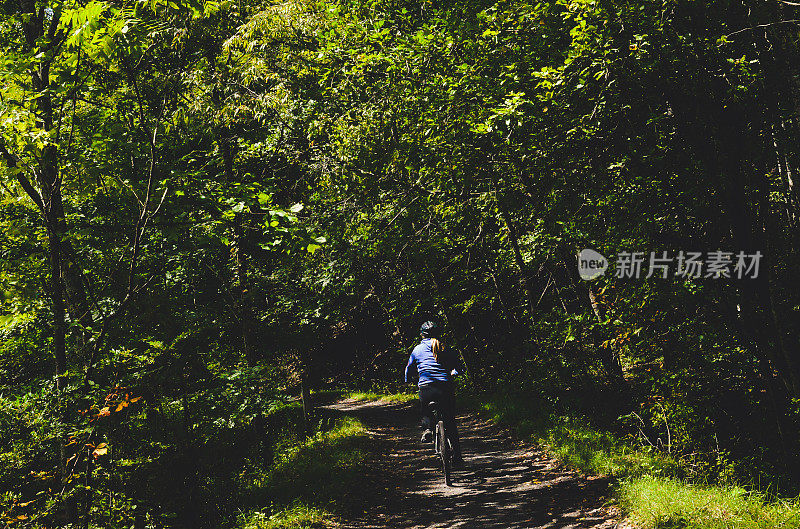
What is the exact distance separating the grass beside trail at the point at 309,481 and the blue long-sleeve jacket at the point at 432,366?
2101 millimetres

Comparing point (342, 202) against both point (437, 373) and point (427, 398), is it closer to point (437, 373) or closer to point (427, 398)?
point (437, 373)

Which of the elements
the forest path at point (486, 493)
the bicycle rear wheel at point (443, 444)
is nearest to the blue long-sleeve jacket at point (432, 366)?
the bicycle rear wheel at point (443, 444)

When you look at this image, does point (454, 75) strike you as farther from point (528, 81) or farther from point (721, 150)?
point (721, 150)

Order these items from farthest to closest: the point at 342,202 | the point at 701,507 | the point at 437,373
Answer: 1. the point at 342,202
2. the point at 437,373
3. the point at 701,507

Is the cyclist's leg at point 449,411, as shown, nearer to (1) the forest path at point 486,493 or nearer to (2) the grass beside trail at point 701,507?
(1) the forest path at point 486,493

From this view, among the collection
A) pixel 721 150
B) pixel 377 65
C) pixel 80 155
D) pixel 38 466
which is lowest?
pixel 38 466

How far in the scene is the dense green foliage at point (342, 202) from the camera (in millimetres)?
5246

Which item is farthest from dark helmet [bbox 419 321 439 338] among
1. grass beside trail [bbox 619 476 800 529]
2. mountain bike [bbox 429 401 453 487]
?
grass beside trail [bbox 619 476 800 529]

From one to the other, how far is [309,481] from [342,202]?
16.5ft

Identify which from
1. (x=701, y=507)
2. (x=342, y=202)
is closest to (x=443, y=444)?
(x=701, y=507)

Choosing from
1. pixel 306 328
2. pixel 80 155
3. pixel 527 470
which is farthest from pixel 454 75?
pixel 306 328

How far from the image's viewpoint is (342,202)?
1044 cm

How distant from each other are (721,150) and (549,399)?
7.18m

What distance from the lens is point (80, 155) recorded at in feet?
21.3
